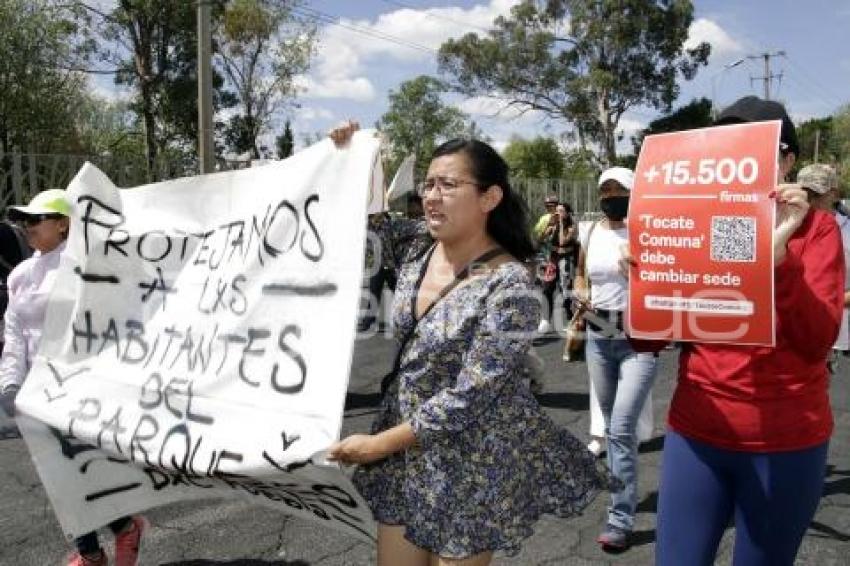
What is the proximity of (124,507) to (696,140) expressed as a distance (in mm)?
2244

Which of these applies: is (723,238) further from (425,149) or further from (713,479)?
(425,149)

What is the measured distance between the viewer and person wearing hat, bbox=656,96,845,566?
83.1 inches

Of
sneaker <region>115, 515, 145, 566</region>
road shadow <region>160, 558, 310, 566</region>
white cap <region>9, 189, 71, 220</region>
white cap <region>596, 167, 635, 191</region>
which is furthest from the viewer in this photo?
white cap <region>596, 167, 635, 191</region>

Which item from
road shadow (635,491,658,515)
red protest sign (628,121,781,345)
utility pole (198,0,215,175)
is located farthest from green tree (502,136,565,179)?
red protest sign (628,121,781,345)

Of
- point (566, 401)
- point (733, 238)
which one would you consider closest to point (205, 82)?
point (566, 401)

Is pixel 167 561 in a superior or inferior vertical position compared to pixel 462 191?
inferior

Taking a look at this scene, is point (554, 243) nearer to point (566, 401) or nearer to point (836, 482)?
point (566, 401)

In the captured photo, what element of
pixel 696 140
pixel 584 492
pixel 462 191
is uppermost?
pixel 696 140

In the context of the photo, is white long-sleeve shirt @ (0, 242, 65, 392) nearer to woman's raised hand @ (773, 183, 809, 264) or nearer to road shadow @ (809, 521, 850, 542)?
woman's raised hand @ (773, 183, 809, 264)

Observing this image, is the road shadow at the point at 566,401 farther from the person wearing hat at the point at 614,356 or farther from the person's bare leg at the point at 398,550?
the person's bare leg at the point at 398,550

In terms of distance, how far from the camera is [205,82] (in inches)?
552

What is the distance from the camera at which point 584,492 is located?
224 centimetres

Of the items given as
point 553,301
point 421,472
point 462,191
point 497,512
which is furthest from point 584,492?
point 553,301

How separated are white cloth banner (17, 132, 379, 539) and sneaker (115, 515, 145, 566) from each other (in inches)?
10.8
